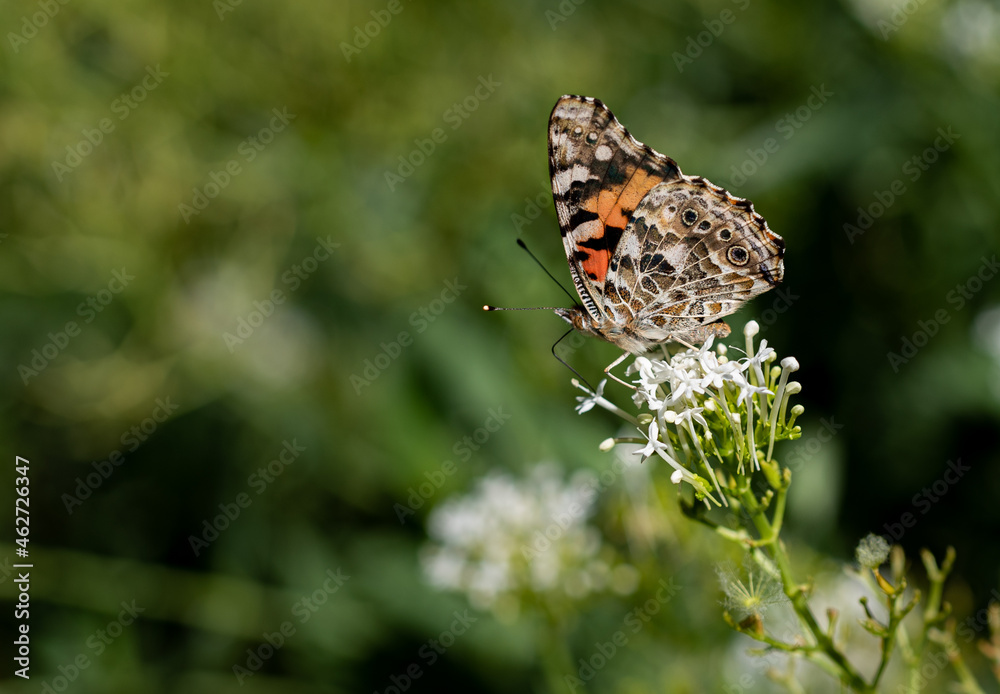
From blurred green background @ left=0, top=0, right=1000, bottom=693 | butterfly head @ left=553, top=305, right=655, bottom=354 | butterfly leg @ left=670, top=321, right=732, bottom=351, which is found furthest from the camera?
blurred green background @ left=0, top=0, right=1000, bottom=693

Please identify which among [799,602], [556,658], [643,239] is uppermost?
[643,239]

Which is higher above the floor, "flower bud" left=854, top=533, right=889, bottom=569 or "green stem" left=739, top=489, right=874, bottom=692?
"flower bud" left=854, top=533, right=889, bottom=569

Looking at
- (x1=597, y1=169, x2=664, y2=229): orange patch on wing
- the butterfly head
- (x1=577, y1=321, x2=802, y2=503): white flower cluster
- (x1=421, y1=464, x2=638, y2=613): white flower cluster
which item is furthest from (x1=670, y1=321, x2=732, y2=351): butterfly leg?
(x1=421, y1=464, x2=638, y2=613): white flower cluster

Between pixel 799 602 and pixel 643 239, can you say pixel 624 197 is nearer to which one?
pixel 643 239

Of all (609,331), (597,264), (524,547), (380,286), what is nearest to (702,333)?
(609,331)

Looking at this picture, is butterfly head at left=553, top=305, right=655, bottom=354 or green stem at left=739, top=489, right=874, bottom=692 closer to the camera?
green stem at left=739, top=489, right=874, bottom=692

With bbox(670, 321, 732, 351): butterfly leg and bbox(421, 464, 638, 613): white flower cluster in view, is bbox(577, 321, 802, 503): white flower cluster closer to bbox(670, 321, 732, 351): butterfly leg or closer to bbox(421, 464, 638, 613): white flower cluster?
bbox(670, 321, 732, 351): butterfly leg

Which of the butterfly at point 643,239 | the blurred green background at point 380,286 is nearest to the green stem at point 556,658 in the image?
the blurred green background at point 380,286
